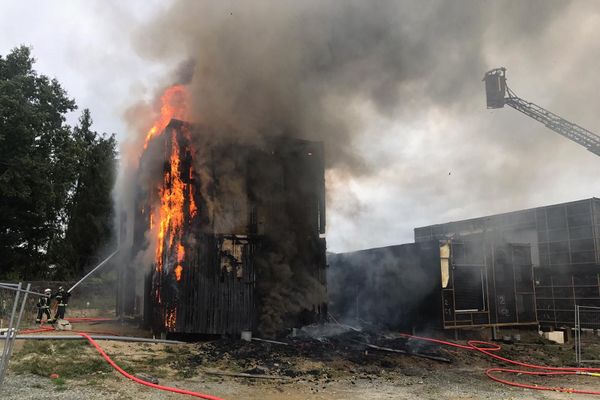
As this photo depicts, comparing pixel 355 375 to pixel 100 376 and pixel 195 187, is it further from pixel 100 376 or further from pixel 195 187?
pixel 195 187

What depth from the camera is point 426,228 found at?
32719mm

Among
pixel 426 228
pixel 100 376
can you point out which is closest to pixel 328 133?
pixel 100 376

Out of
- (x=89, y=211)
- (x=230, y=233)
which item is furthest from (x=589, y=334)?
(x=89, y=211)

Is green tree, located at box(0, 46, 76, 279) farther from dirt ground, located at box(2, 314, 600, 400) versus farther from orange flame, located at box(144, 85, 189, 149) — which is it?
dirt ground, located at box(2, 314, 600, 400)

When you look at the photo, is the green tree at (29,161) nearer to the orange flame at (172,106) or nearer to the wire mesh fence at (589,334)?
the orange flame at (172,106)

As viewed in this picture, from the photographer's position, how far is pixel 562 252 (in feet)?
76.4

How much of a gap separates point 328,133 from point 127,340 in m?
9.17

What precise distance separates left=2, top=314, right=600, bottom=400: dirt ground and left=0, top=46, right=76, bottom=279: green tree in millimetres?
17505

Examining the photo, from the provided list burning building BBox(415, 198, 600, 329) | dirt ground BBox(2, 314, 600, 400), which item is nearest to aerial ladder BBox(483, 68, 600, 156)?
burning building BBox(415, 198, 600, 329)

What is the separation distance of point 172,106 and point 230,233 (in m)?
4.69

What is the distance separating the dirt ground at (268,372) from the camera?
334 inches

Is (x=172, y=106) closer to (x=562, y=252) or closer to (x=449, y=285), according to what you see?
(x=449, y=285)

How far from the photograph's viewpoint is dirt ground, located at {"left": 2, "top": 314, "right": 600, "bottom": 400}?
8.48 metres

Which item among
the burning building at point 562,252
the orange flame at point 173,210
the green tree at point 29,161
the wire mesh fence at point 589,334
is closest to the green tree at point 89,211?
the green tree at point 29,161
